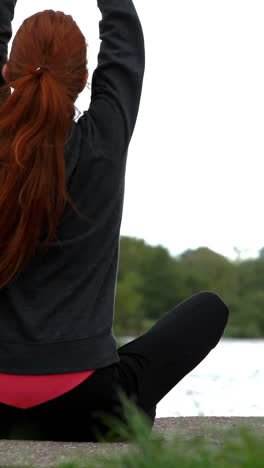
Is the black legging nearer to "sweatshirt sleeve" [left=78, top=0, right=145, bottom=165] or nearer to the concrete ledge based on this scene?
the concrete ledge

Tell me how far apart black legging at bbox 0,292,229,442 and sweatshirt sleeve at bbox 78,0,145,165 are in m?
0.59

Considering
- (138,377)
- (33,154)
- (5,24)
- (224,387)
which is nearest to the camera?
(33,154)

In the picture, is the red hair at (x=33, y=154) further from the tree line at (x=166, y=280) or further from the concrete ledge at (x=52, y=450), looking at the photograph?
the tree line at (x=166, y=280)

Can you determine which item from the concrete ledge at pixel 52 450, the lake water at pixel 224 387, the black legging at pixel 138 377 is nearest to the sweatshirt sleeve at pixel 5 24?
the black legging at pixel 138 377

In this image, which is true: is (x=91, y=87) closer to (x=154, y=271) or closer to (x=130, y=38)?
(x=130, y=38)

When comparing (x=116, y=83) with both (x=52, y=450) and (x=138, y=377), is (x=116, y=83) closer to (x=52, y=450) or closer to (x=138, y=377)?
(x=138, y=377)

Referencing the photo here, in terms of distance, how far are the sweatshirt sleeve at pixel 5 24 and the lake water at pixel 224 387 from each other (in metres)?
1.28

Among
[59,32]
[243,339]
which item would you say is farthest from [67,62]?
[243,339]

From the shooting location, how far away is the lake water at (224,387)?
8789mm

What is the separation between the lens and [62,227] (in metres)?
2.72

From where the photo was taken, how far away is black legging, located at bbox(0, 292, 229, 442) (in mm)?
2746

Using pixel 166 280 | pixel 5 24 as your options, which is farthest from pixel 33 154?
pixel 166 280

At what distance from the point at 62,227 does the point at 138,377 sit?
55cm

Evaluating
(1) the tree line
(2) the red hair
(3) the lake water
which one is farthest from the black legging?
(1) the tree line
